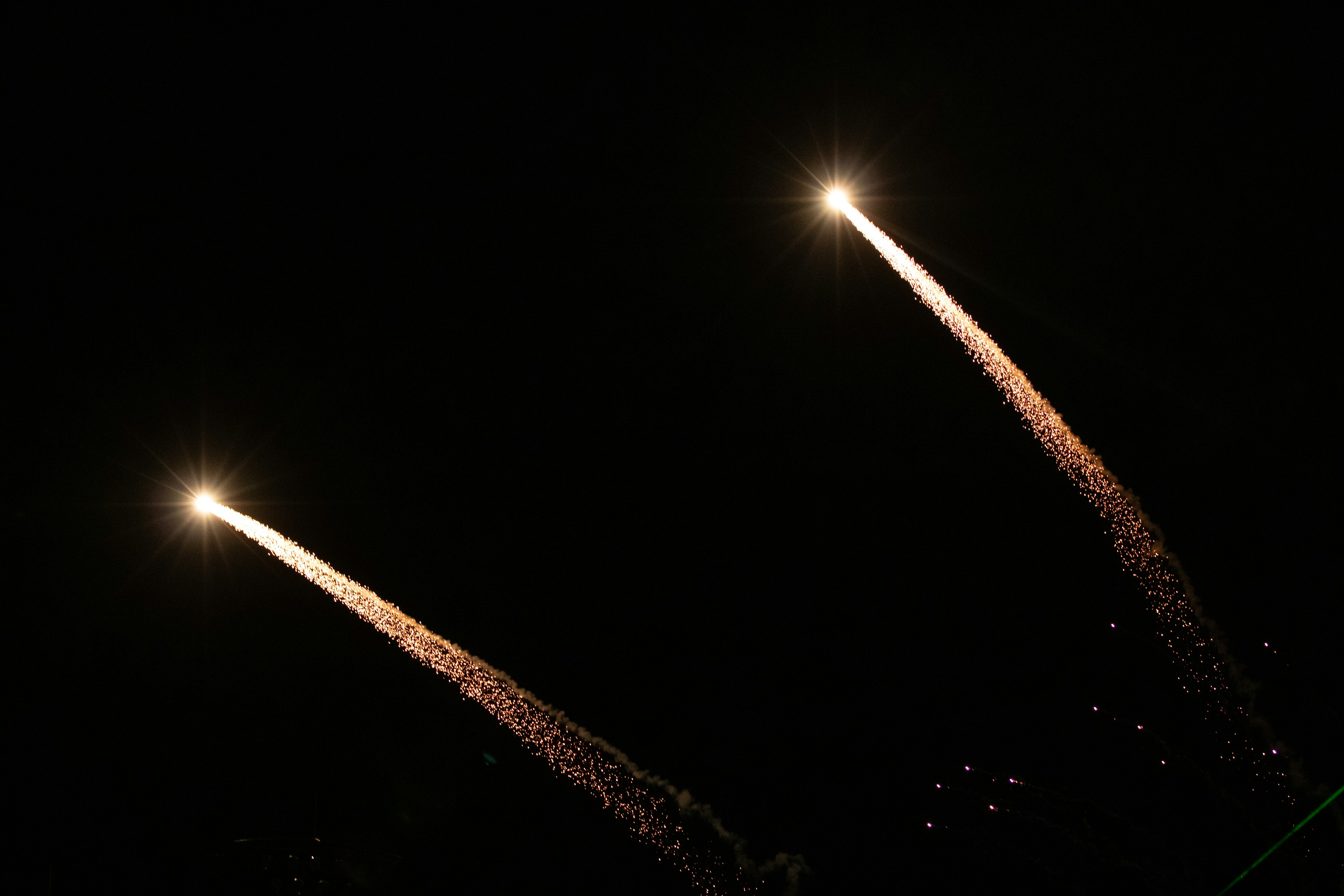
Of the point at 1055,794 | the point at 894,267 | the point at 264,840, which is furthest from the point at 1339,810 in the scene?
the point at 264,840

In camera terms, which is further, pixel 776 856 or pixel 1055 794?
pixel 776 856

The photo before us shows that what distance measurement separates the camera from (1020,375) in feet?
58.2

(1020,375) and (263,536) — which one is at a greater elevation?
(263,536)

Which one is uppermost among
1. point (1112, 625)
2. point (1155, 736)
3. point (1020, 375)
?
point (1020, 375)

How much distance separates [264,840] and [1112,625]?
19395mm

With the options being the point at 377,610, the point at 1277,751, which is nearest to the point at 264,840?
the point at 377,610

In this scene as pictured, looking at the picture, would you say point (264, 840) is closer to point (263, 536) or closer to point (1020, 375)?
point (263, 536)

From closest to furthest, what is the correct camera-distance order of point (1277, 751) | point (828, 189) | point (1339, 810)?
point (1339, 810), point (1277, 751), point (828, 189)

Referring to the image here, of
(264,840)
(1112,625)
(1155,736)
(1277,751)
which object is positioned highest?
(264,840)

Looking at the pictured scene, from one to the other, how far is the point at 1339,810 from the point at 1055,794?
4379 mm

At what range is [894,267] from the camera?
18.3 m

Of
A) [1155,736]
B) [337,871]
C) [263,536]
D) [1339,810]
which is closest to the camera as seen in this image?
[1339,810]

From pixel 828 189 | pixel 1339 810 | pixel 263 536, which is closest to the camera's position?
pixel 1339 810

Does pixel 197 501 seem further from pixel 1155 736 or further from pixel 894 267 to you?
pixel 1155 736
